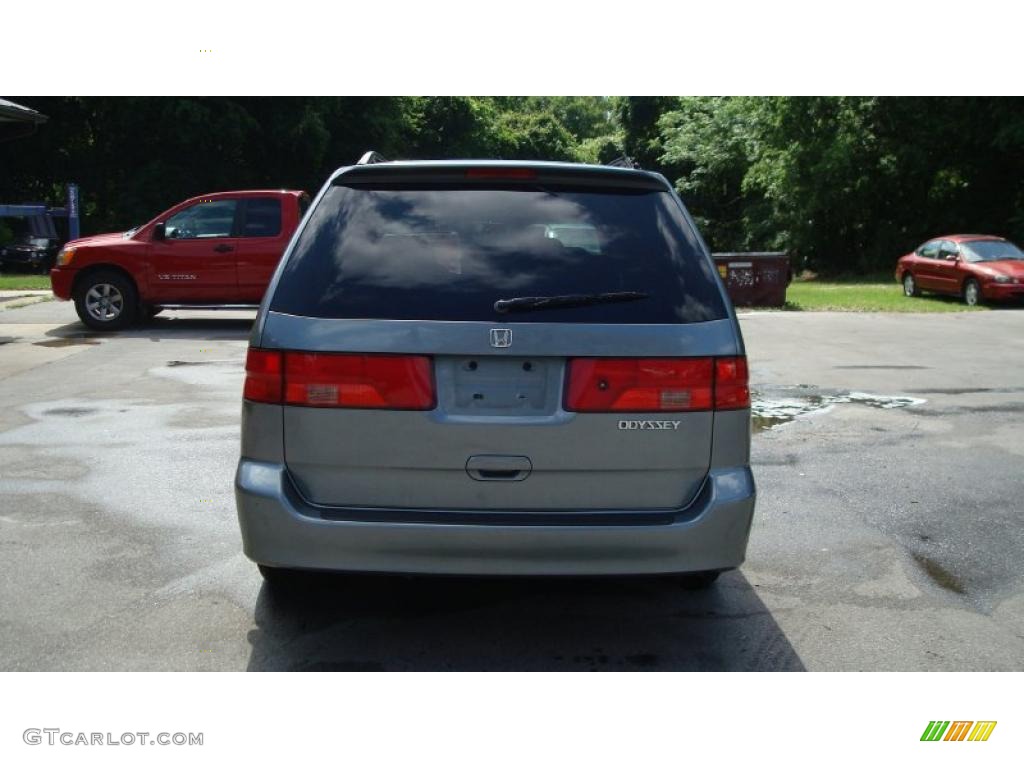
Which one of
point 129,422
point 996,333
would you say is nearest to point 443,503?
point 129,422

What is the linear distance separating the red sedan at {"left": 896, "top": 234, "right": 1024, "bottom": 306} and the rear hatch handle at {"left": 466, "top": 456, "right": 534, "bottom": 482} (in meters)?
20.6

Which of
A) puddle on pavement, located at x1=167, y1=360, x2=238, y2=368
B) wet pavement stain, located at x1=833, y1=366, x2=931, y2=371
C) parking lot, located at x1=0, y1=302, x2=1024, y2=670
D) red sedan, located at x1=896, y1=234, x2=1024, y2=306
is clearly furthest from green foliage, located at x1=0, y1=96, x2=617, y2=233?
parking lot, located at x1=0, y1=302, x2=1024, y2=670

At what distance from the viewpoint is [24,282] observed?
2306 cm

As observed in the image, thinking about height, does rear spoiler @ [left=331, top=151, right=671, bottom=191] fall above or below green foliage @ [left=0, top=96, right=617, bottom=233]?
above

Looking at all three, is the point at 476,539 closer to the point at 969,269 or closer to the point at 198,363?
the point at 198,363

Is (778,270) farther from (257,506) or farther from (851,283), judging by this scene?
(257,506)

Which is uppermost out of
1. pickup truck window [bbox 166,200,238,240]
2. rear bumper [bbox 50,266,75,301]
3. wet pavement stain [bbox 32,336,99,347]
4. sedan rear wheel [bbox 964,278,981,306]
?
pickup truck window [bbox 166,200,238,240]

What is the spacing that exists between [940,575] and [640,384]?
2.31 meters

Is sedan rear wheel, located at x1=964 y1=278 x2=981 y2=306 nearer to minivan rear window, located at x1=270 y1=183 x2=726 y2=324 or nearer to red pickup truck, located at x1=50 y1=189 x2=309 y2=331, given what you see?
red pickup truck, located at x1=50 y1=189 x2=309 y2=331

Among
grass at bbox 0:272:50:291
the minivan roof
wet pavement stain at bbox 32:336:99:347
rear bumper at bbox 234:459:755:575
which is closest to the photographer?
rear bumper at bbox 234:459:755:575

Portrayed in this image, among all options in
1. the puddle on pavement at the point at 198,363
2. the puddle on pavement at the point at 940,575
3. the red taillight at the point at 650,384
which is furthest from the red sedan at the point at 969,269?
the red taillight at the point at 650,384

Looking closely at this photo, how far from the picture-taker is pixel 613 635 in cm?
440

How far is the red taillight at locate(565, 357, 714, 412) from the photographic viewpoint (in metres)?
3.77

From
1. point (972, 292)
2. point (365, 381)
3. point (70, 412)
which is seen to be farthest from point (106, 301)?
point (972, 292)
